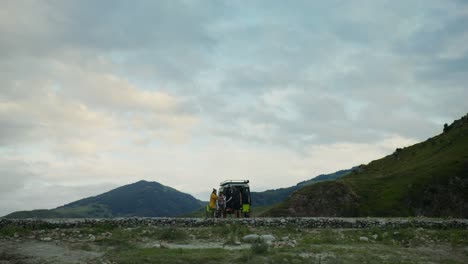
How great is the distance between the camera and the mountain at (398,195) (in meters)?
74.6

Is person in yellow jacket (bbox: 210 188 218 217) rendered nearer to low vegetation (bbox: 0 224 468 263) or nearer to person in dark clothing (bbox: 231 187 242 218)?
person in dark clothing (bbox: 231 187 242 218)

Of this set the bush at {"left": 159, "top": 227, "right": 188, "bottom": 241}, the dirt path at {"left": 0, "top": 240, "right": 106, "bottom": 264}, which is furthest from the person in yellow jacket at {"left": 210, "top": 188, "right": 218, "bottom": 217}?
the dirt path at {"left": 0, "top": 240, "right": 106, "bottom": 264}

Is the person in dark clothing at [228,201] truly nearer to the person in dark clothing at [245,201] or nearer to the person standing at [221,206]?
the person standing at [221,206]

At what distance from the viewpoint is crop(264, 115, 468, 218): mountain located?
7462 centimetres

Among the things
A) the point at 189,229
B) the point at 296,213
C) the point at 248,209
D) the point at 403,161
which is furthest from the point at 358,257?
the point at 403,161

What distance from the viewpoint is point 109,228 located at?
25.1 metres

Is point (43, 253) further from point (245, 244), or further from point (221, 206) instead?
point (221, 206)

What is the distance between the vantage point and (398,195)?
77.8m

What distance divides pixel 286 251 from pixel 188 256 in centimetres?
424

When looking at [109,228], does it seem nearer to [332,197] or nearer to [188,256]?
[188,256]

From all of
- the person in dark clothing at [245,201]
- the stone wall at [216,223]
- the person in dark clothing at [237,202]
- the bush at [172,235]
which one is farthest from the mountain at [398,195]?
the bush at [172,235]

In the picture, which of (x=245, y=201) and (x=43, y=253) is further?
(x=245, y=201)

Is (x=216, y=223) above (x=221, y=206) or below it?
below

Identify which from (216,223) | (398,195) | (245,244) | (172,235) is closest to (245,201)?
(216,223)
